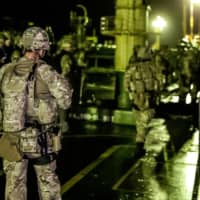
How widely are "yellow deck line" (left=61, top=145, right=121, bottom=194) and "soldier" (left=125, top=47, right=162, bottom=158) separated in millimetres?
567

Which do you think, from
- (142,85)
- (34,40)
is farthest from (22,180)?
(142,85)

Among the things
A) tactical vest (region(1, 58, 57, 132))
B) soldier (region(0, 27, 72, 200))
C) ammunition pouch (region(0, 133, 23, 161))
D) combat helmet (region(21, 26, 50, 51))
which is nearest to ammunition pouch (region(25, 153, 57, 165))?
soldier (region(0, 27, 72, 200))

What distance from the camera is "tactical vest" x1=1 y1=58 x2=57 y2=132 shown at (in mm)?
5535

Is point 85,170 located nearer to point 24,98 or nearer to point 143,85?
point 143,85

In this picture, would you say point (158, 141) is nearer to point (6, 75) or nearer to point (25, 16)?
point (6, 75)

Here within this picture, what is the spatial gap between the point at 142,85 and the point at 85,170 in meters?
1.85

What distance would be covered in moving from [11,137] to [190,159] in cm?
459

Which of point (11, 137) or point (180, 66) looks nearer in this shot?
point (11, 137)

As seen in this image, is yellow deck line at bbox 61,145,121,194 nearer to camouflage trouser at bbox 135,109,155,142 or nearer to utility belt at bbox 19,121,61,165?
camouflage trouser at bbox 135,109,155,142

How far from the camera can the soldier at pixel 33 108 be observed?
5.54 meters

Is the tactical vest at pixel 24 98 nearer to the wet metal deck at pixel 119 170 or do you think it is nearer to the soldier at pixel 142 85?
the wet metal deck at pixel 119 170

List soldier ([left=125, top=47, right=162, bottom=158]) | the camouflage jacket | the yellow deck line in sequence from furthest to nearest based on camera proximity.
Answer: soldier ([left=125, top=47, right=162, bottom=158]) → the yellow deck line → the camouflage jacket

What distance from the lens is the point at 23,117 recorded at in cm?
559

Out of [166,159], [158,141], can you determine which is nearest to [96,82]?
[158,141]
